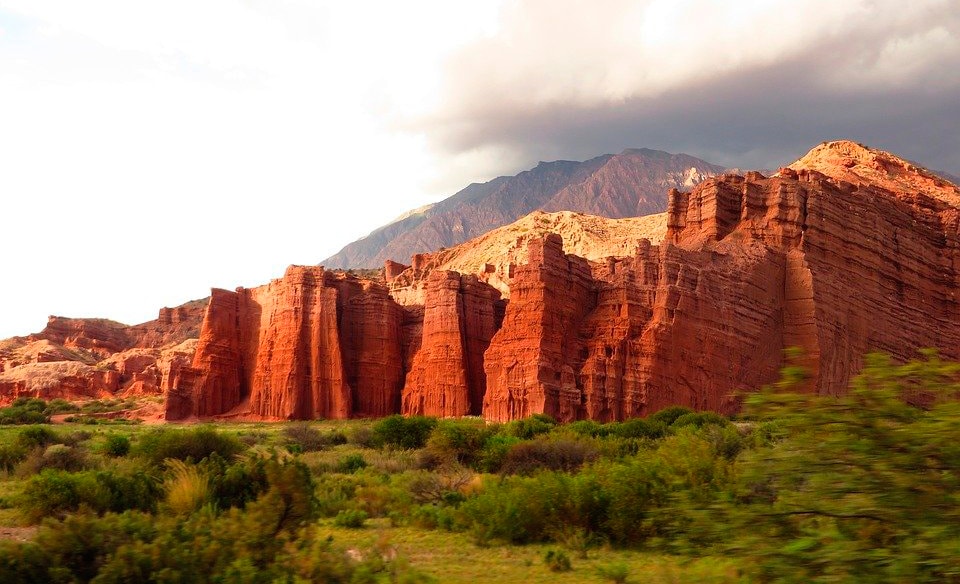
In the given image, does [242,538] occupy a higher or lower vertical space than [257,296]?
lower

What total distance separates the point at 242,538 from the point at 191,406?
208 feet

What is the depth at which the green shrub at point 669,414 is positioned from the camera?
43.6 m

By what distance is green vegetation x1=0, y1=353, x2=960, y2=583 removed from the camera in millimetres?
6113

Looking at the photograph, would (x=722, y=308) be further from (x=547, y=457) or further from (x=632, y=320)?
(x=547, y=457)

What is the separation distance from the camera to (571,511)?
1541 centimetres

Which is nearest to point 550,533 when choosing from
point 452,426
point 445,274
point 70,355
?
point 452,426

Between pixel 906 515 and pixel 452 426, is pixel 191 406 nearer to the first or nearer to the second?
pixel 452 426

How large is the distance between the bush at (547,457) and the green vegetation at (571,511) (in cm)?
7

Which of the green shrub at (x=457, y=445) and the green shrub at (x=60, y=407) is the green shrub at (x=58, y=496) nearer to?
the green shrub at (x=457, y=445)

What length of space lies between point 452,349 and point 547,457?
38.4 m

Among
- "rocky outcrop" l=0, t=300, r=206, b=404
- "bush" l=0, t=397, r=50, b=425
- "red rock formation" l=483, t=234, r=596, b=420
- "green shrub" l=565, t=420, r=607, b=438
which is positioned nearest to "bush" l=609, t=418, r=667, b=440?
"green shrub" l=565, t=420, r=607, b=438

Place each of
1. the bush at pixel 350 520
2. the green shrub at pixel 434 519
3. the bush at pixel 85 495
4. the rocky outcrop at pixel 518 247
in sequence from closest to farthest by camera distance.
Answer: the bush at pixel 85 495
the green shrub at pixel 434 519
the bush at pixel 350 520
the rocky outcrop at pixel 518 247

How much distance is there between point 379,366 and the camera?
70.6 m

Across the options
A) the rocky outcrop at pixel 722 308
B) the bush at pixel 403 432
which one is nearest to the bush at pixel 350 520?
the bush at pixel 403 432
